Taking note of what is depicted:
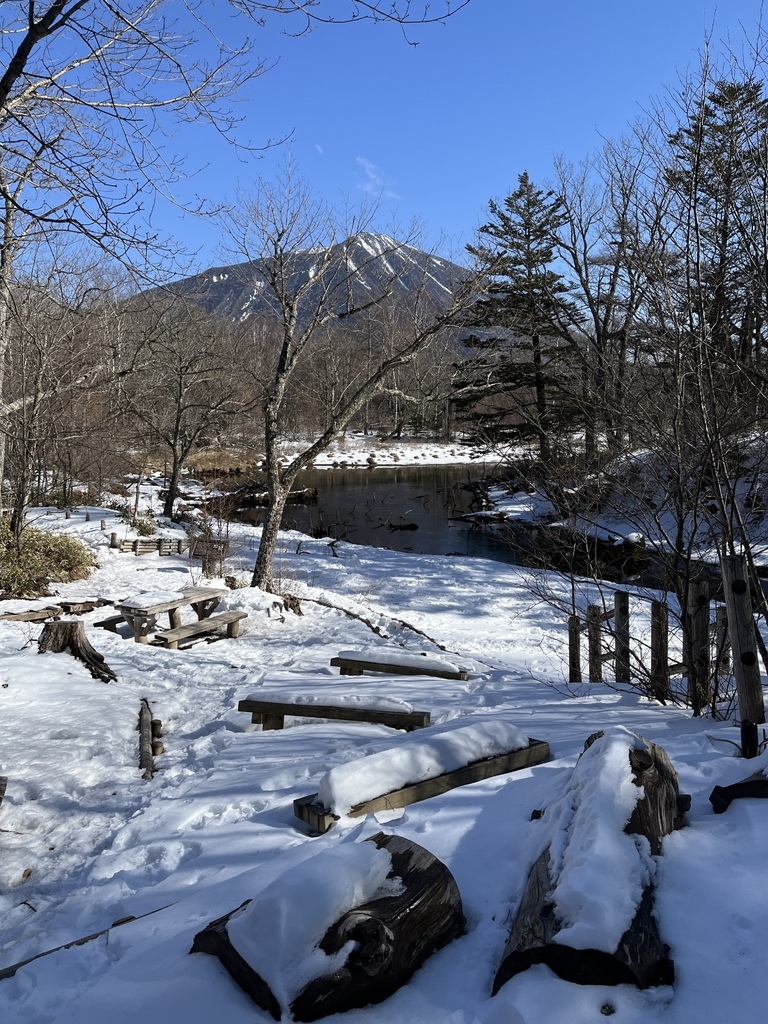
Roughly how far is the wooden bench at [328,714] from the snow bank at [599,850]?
8.80 ft

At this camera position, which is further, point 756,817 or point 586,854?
point 756,817

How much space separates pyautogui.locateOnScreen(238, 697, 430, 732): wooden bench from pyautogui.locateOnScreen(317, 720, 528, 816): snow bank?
137cm

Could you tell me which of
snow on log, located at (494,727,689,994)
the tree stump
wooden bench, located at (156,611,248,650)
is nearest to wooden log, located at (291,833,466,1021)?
snow on log, located at (494,727,689,994)

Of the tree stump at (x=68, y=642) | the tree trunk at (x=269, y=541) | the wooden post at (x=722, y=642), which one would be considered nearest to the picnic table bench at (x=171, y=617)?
the tree stump at (x=68, y=642)

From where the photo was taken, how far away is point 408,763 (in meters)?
3.75

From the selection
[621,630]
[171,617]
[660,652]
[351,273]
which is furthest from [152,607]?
[351,273]

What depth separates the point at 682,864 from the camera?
2494 millimetres

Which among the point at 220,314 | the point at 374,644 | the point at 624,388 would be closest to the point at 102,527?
the point at 374,644

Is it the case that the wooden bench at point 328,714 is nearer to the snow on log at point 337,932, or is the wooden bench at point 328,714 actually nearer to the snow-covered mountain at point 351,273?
the snow on log at point 337,932

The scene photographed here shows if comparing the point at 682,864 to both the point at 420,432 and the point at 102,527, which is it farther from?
the point at 420,432

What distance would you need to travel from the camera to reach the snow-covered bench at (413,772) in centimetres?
354

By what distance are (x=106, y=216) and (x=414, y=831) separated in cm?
384

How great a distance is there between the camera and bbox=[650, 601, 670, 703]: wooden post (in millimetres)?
6707

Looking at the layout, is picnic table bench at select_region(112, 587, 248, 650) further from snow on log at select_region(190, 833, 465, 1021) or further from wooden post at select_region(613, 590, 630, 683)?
snow on log at select_region(190, 833, 465, 1021)
